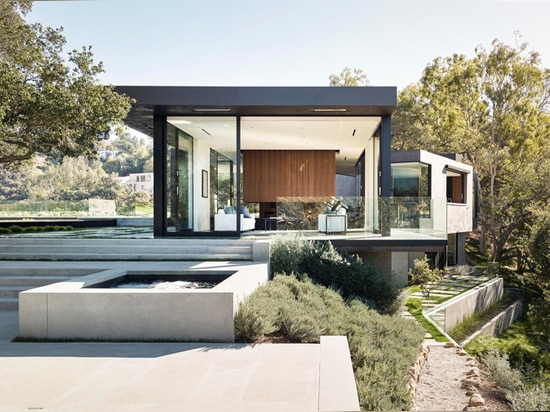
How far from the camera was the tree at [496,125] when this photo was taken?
24.9 meters

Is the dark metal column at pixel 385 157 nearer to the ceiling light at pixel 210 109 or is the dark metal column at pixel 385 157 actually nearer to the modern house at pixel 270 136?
the modern house at pixel 270 136

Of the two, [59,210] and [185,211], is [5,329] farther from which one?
[59,210]

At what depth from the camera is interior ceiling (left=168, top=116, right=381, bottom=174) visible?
508 inches

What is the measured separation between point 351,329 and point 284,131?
911cm

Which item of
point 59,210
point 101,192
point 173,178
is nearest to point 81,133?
point 173,178

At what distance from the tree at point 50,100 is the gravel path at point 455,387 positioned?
7.70 meters

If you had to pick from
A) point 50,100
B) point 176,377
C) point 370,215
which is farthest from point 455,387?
point 50,100

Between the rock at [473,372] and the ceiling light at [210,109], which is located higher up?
the ceiling light at [210,109]

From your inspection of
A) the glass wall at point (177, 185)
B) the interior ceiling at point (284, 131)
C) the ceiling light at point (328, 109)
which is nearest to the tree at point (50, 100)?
the glass wall at point (177, 185)

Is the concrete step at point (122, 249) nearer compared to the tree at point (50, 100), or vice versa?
the tree at point (50, 100)

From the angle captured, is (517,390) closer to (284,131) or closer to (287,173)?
(284,131)

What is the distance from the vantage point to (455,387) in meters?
7.02

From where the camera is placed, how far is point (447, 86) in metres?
26.8

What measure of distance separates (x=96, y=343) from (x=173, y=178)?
7.34 meters
